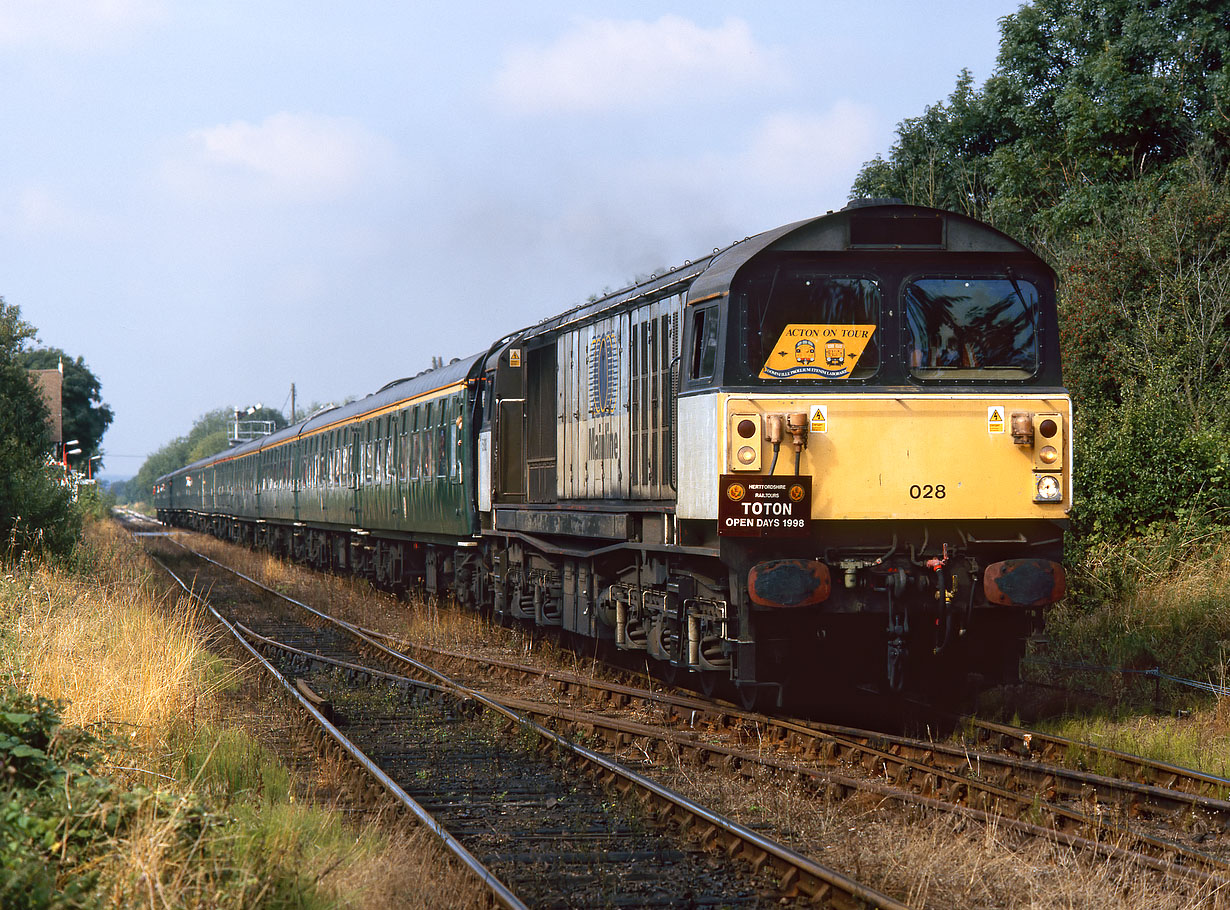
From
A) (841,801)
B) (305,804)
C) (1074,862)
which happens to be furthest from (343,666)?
(1074,862)

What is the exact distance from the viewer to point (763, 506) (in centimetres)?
852

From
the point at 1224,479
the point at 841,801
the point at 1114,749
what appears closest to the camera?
the point at 841,801

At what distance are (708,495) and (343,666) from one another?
6142 mm

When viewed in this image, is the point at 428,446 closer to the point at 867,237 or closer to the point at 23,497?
the point at 23,497

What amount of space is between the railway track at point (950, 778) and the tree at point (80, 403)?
3002 inches

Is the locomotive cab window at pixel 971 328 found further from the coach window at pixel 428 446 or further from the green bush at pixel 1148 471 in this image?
the coach window at pixel 428 446

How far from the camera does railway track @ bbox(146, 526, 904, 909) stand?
570cm

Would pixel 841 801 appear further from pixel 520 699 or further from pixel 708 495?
pixel 520 699

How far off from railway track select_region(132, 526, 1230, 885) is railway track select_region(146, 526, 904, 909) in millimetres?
708

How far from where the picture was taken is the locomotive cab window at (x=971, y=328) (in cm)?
895

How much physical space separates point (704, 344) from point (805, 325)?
0.73 meters

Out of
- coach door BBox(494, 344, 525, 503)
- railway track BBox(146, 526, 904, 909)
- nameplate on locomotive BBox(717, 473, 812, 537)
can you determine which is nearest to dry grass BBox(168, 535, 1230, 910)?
railway track BBox(146, 526, 904, 909)

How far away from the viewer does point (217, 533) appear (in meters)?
52.3

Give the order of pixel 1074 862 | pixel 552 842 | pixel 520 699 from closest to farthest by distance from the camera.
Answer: pixel 1074 862 → pixel 552 842 → pixel 520 699
